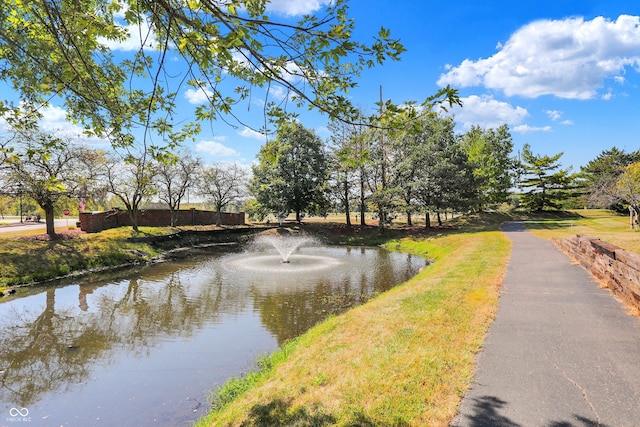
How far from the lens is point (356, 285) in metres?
16.3

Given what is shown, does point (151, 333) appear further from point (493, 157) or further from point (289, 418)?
point (493, 157)

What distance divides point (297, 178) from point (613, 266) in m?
33.3

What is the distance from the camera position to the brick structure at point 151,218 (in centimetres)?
3048

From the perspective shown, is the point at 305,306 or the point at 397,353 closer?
the point at 397,353

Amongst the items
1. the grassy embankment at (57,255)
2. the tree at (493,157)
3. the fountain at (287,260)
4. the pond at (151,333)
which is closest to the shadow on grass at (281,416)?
the pond at (151,333)

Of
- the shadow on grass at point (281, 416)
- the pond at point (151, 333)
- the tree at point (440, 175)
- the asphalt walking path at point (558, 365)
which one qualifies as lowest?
the pond at point (151, 333)

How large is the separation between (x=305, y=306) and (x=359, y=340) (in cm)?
582

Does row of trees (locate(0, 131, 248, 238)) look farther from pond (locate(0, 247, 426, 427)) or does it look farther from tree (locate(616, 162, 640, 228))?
tree (locate(616, 162, 640, 228))

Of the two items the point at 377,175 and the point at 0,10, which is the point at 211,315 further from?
the point at 377,175

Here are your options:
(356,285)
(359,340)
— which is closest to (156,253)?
(356,285)

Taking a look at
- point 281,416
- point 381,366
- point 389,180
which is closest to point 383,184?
point 389,180

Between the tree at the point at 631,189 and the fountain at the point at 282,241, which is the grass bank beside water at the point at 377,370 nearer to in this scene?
the fountain at the point at 282,241

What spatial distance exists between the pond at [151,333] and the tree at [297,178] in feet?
63.9

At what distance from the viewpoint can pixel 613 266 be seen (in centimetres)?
888
